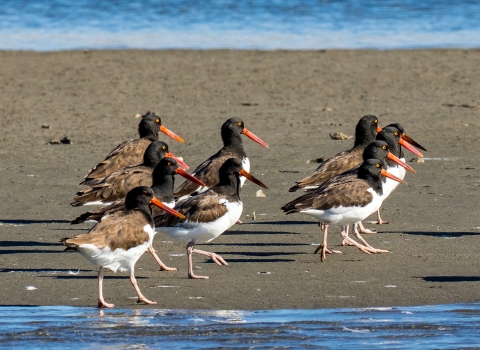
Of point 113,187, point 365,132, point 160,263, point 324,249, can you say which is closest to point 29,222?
point 113,187

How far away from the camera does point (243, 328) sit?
7078 millimetres

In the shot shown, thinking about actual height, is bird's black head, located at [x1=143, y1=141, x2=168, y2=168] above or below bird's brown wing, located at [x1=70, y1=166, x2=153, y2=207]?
above

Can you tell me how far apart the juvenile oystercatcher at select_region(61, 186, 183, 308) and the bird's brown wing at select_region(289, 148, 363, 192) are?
266cm


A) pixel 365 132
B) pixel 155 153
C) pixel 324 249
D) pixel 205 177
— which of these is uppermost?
pixel 365 132

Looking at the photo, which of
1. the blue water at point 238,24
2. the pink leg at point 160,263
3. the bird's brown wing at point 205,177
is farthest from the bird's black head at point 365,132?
the blue water at point 238,24

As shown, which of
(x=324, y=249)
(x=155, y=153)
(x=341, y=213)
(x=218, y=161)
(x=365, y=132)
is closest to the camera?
(x=324, y=249)

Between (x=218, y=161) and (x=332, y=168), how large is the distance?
1202 mm

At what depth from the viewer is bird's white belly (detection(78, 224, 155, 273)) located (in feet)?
25.2

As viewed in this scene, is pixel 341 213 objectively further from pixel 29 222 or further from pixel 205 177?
pixel 29 222

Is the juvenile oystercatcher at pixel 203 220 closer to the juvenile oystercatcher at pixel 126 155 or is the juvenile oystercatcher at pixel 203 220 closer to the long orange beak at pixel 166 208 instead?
the long orange beak at pixel 166 208

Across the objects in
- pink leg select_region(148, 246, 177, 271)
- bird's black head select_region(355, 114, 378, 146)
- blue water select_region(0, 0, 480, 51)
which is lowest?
pink leg select_region(148, 246, 177, 271)

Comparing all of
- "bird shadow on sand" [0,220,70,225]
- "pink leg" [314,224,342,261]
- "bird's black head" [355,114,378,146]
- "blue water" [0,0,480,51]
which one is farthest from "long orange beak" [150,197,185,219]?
"blue water" [0,0,480,51]

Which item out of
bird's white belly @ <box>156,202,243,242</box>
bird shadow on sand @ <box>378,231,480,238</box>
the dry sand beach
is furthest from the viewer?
bird shadow on sand @ <box>378,231,480,238</box>

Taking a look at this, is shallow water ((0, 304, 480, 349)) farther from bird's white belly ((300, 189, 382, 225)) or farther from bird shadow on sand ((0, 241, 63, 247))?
bird shadow on sand ((0, 241, 63, 247))
